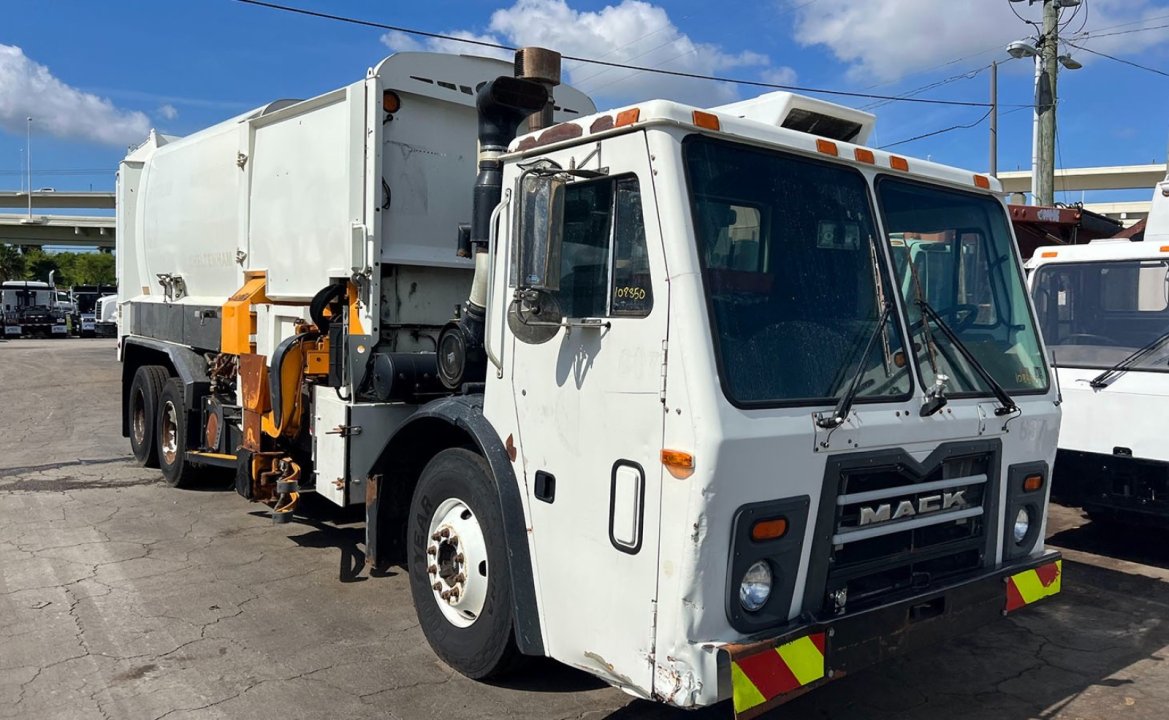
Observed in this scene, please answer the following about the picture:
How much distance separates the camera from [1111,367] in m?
6.20

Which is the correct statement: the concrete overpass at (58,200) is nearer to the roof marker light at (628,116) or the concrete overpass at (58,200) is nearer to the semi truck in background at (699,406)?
the semi truck in background at (699,406)

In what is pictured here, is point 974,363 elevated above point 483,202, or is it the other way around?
point 483,202

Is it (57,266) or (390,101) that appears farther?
(57,266)

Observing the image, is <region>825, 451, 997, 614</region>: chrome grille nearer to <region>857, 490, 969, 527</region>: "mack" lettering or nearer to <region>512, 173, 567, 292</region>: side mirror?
<region>857, 490, 969, 527</region>: "mack" lettering

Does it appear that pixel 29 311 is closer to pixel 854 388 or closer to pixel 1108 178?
pixel 854 388

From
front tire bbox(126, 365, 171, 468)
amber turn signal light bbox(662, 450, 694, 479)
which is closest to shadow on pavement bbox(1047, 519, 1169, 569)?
amber turn signal light bbox(662, 450, 694, 479)

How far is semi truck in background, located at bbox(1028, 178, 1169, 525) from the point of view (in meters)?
5.88

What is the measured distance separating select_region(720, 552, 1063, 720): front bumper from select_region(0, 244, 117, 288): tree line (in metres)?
72.3

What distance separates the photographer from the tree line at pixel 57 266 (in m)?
66.2

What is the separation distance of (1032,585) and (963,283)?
4.40 feet

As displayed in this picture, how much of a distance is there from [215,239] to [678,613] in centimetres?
565

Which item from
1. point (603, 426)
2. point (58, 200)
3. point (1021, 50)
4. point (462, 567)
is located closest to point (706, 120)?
point (603, 426)

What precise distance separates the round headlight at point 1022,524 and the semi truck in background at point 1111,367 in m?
2.33

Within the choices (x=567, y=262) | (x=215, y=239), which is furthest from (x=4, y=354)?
(x=567, y=262)
